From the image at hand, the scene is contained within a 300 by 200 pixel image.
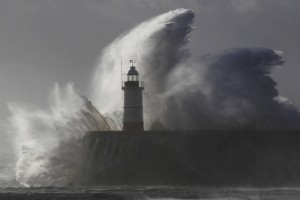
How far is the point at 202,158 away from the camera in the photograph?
4416 centimetres

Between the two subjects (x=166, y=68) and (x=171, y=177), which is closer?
(x=171, y=177)

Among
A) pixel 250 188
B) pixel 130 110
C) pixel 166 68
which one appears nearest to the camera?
pixel 250 188

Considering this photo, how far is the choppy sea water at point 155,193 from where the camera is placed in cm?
3841

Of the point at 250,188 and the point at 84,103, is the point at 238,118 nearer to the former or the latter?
the point at 250,188

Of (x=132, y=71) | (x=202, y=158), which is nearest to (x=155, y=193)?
(x=202, y=158)

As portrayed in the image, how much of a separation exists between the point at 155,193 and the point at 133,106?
6.91m

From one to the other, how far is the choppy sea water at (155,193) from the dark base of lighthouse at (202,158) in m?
1.43

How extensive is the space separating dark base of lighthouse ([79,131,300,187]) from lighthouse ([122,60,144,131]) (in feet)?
4.78

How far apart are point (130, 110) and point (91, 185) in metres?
4.03

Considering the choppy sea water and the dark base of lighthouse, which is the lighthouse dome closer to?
the dark base of lighthouse

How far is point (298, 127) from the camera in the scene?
4791cm

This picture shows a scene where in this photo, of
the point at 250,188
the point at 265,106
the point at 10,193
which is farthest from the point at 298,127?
the point at 10,193

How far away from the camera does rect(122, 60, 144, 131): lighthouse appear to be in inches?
1793

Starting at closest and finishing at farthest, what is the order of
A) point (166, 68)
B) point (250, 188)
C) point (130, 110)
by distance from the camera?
1. point (250, 188)
2. point (130, 110)
3. point (166, 68)
